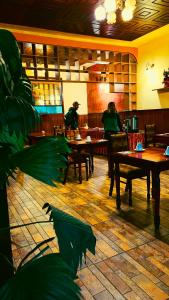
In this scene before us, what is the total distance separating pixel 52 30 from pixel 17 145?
611 centimetres

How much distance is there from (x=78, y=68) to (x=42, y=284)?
6982mm

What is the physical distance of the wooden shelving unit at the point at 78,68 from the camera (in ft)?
22.2

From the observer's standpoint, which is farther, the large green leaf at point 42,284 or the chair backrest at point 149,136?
the chair backrest at point 149,136

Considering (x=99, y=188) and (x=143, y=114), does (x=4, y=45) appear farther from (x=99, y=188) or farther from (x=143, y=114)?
(x=143, y=114)

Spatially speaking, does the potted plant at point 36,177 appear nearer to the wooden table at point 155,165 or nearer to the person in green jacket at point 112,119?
the wooden table at point 155,165

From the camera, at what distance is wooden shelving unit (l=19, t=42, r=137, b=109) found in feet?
22.2

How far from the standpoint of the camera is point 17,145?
1029 millimetres

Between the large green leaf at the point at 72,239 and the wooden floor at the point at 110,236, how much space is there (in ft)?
A: 0.55

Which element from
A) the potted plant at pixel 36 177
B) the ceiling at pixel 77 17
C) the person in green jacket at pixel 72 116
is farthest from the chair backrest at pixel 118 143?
the ceiling at pixel 77 17

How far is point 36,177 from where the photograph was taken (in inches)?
31.4

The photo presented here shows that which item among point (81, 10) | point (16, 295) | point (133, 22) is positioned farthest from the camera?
point (133, 22)

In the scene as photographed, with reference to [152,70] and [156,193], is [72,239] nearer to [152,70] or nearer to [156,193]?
[156,193]

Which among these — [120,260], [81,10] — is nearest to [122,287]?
[120,260]

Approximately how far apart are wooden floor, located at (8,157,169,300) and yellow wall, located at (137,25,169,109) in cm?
404
